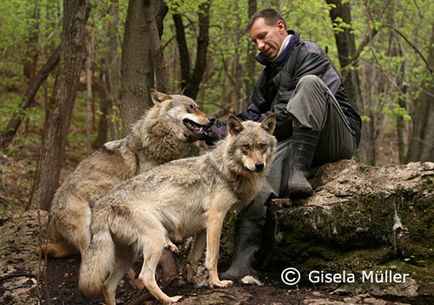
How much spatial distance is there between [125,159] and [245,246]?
78.5 inches

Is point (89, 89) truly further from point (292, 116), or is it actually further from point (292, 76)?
point (292, 116)

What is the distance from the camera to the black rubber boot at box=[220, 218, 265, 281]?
17.7 feet

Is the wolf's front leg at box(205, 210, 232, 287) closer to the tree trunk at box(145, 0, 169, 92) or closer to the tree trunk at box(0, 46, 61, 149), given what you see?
the tree trunk at box(145, 0, 169, 92)

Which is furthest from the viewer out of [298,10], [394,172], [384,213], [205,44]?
[298,10]

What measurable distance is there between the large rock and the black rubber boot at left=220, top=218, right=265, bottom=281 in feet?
0.69

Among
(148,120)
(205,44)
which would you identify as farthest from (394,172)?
(205,44)

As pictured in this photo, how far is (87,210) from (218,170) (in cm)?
184

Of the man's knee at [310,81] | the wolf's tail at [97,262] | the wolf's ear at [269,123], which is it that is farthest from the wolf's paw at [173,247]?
the man's knee at [310,81]

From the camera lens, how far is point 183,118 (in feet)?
21.7

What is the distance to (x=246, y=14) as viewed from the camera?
46.7 feet

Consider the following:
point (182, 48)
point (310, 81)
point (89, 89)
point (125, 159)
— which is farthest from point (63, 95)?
point (89, 89)

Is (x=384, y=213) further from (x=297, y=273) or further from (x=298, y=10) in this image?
(x=298, y=10)

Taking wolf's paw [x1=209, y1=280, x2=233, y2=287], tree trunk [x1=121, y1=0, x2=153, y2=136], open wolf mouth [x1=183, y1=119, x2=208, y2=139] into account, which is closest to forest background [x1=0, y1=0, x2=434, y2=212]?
tree trunk [x1=121, y1=0, x2=153, y2=136]

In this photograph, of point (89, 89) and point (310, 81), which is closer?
point (310, 81)
